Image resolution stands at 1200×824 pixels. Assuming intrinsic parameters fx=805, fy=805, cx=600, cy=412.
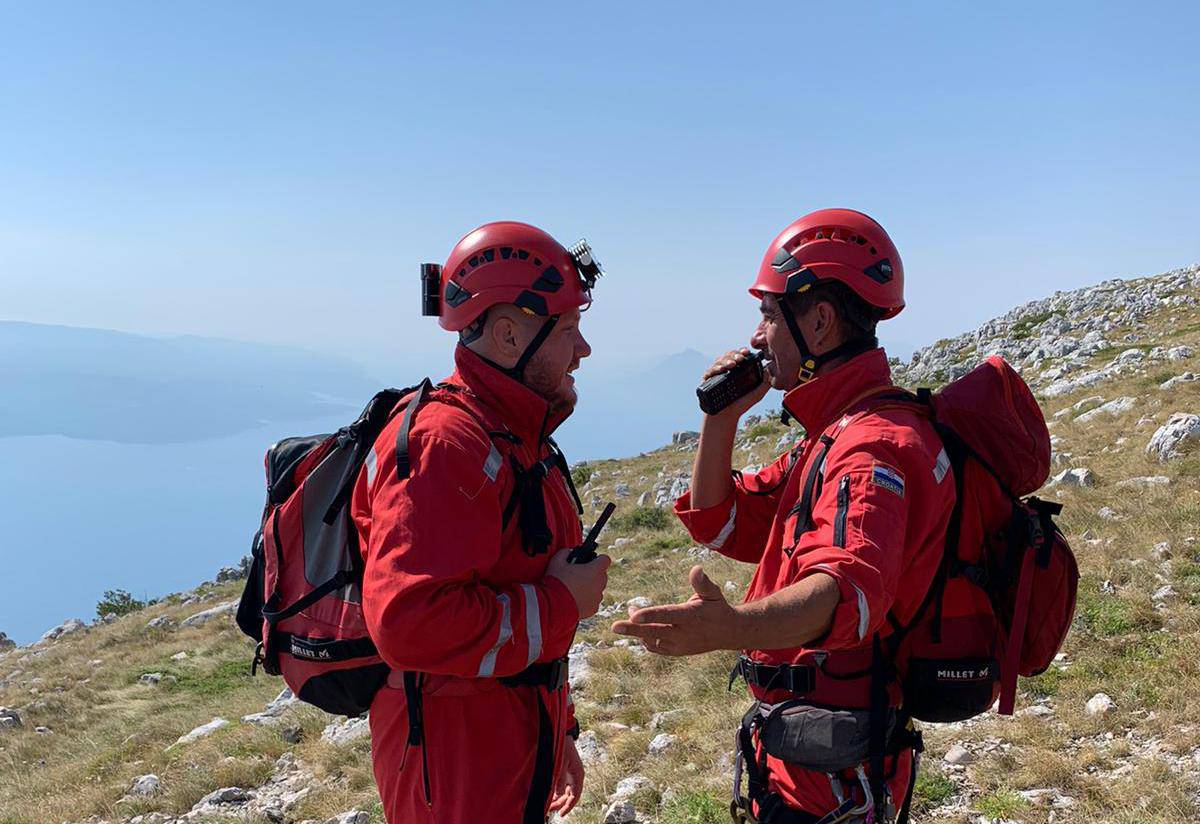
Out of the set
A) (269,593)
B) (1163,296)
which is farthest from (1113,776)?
(1163,296)

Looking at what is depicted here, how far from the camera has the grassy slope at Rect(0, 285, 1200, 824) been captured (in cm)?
514

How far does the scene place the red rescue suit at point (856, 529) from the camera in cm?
230

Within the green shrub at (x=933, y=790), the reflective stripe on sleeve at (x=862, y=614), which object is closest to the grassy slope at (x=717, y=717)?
the green shrub at (x=933, y=790)

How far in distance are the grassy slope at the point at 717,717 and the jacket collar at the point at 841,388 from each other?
329 centimetres

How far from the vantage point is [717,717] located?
265 inches

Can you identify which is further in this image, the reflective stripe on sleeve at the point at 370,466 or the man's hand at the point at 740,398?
the man's hand at the point at 740,398

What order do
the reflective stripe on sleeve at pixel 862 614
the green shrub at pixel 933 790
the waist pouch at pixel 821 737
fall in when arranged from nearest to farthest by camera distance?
the reflective stripe on sleeve at pixel 862 614
the waist pouch at pixel 821 737
the green shrub at pixel 933 790

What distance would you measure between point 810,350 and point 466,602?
1644 mm

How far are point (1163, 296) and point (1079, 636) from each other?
35576mm

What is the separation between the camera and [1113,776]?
4.95 m

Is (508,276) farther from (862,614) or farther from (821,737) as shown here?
(821,737)

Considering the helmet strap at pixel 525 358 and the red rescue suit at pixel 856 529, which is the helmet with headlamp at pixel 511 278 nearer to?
the helmet strap at pixel 525 358

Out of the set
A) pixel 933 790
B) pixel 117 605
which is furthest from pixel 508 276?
pixel 117 605

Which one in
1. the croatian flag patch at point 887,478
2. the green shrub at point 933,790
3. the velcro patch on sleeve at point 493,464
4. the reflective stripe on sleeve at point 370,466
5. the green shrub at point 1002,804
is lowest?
the green shrub at point 1002,804
